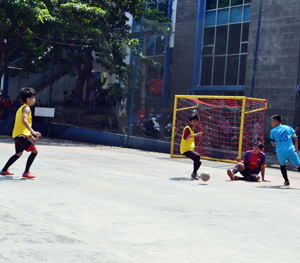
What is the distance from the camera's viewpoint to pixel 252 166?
42.3 ft

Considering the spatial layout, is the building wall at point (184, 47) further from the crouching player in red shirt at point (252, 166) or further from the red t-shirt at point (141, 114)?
the crouching player in red shirt at point (252, 166)

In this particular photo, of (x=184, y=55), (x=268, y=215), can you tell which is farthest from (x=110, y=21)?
(x=268, y=215)

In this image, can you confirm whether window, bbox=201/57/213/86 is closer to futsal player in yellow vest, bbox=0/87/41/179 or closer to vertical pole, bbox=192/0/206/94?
vertical pole, bbox=192/0/206/94

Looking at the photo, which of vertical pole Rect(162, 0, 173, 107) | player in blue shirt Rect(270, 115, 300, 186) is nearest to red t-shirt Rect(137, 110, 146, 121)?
vertical pole Rect(162, 0, 173, 107)

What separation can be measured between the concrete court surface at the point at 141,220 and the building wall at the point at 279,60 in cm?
1442

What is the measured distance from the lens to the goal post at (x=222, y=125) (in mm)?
19609

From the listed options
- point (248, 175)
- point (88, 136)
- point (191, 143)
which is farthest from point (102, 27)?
point (248, 175)

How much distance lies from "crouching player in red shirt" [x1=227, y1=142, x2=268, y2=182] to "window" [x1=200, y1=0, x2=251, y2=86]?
1583 cm

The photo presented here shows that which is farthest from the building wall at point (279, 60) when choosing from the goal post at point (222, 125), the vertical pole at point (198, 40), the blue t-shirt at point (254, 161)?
the blue t-shirt at point (254, 161)

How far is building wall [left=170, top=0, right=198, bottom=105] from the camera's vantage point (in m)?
31.5

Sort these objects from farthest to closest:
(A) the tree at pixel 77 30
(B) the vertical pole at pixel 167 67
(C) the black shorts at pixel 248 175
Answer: (B) the vertical pole at pixel 167 67 → (A) the tree at pixel 77 30 → (C) the black shorts at pixel 248 175

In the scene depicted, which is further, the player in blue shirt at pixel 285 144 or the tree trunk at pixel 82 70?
the tree trunk at pixel 82 70

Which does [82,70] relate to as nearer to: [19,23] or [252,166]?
[19,23]

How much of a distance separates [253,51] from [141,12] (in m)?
6.14
